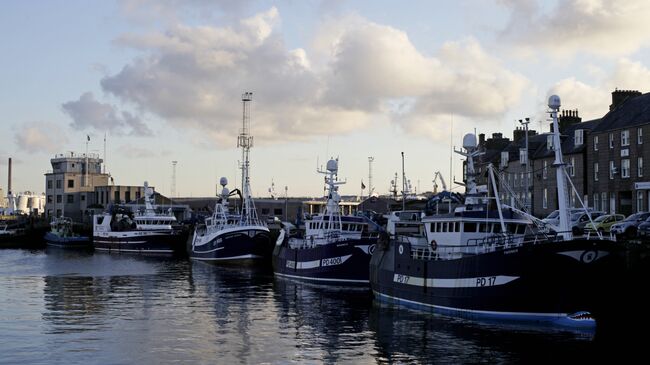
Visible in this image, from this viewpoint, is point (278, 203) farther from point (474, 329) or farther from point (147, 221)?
point (474, 329)

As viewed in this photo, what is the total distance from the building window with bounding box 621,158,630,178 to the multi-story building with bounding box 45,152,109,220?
353 feet

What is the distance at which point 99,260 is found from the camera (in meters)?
86.0

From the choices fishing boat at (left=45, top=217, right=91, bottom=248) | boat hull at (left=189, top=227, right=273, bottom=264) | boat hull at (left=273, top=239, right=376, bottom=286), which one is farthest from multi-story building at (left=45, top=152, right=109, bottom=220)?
boat hull at (left=273, top=239, right=376, bottom=286)

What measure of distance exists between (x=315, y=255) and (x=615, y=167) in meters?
30.7

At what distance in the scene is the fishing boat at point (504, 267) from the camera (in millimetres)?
31359

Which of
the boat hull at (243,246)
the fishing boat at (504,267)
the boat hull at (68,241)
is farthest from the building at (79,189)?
the fishing boat at (504,267)

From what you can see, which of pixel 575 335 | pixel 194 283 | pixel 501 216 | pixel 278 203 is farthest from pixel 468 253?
pixel 278 203

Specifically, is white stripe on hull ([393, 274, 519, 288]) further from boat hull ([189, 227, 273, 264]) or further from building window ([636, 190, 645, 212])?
boat hull ([189, 227, 273, 264])

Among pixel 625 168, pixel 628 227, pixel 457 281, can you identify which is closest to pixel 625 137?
pixel 625 168

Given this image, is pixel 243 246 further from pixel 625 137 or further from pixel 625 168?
pixel 625 137

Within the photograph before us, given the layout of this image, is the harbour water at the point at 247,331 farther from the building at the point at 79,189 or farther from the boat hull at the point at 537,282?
the building at the point at 79,189

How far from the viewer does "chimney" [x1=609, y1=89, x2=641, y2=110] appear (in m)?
73.7

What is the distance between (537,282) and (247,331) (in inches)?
480

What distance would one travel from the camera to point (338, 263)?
5184 centimetres
